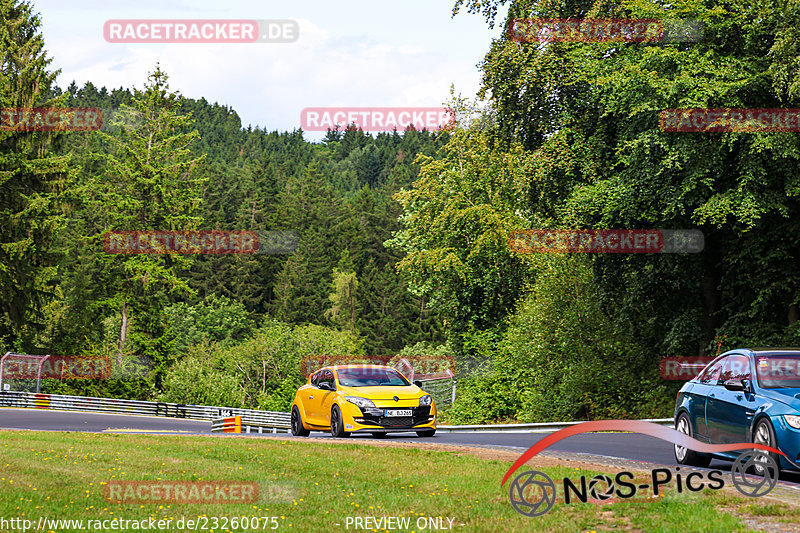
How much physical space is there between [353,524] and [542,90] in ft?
76.1

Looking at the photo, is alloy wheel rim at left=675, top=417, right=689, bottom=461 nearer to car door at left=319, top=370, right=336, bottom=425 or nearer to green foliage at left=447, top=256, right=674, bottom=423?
car door at left=319, top=370, right=336, bottom=425

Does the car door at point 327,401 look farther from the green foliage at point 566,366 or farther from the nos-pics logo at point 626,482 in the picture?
the green foliage at point 566,366

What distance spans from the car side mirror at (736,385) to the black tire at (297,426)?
1239 cm

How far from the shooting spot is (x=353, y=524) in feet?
30.1

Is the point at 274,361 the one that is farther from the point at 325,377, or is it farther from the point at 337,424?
the point at 337,424

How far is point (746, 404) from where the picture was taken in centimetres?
1194

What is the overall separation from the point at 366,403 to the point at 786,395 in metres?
10.5

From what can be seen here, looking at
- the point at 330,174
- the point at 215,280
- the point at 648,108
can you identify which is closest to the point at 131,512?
the point at 648,108

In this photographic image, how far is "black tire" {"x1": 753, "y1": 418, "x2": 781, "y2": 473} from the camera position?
11188mm

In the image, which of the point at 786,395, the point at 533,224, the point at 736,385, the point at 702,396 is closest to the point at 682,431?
the point at 702,396

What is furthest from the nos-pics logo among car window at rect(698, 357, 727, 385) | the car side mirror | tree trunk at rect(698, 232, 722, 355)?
tree trunk at rect(698, 232, 722, 355)

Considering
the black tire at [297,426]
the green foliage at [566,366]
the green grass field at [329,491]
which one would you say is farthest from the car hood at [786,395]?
the green foliage at [566,366]

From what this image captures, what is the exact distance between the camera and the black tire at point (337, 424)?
20.5 metres

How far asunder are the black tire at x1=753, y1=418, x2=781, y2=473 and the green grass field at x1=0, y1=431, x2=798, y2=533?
4.88ft
